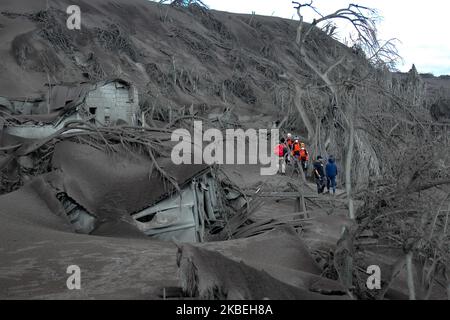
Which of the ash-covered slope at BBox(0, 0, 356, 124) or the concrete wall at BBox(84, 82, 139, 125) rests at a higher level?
the ash-covered slope at BBox(0, 0, 356, 124)

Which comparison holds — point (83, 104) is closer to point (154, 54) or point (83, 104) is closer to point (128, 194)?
point (128, 194)

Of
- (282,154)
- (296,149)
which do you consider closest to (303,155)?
(296,149)

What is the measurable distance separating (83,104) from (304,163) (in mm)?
8316

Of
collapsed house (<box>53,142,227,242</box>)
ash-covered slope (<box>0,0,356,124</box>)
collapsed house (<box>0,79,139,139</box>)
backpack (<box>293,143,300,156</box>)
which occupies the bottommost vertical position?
collapsed house (<box>53,142,227,242</box>)

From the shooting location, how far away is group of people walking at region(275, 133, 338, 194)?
14.4 m

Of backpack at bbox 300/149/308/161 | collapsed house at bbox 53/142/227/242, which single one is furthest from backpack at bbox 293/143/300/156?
collapsed house at bbox 53/142/227/242

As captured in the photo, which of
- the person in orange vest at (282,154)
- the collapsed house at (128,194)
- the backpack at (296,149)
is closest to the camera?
the collapsed house at (128,194)

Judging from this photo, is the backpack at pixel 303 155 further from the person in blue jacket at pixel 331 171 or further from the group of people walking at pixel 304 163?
the person in blue jacket at pixel 331 171

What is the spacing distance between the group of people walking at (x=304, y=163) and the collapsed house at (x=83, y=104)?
5830 mm

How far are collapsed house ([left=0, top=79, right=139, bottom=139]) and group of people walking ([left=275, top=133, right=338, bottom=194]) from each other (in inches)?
230

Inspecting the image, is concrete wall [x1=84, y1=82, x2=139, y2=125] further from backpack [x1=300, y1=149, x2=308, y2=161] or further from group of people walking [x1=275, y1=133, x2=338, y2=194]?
backpack [x1=300, y1=149, x2=308, y2=161]

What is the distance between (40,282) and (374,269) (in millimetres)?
4476

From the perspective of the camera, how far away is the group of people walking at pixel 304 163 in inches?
565

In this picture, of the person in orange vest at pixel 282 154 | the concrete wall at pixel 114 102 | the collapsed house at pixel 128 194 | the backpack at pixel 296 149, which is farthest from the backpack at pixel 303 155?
the concrete wall at pixel 114 102
